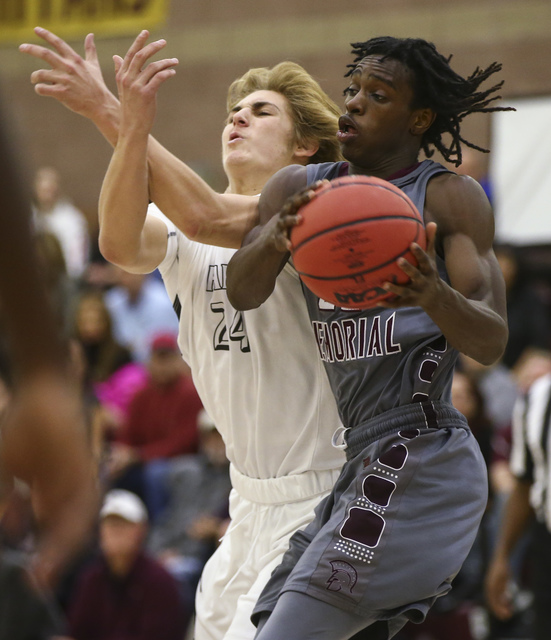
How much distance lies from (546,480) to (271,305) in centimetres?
318

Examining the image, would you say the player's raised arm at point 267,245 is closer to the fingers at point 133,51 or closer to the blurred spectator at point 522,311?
the fingers at point 133,51

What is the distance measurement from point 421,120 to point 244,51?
11.9 meters

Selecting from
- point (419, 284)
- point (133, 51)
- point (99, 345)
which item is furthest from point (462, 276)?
point (99, 345)

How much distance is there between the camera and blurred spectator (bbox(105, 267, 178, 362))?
10.4 metres

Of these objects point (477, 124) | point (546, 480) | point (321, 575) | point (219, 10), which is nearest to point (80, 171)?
point (219, 10)

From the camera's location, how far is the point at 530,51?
13453mm

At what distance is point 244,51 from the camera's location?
1482 centimetres

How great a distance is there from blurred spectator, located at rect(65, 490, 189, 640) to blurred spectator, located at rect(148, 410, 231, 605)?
373 mm

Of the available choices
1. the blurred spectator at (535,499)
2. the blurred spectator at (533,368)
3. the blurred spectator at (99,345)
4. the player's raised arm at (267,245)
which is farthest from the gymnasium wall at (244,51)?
the player's raised arm at (267,245)

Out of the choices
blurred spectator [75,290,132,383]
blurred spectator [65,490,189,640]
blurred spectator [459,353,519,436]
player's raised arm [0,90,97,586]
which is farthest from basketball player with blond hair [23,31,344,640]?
→ blurred spectator [75,290,132,383]

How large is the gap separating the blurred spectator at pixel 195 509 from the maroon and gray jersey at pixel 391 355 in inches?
172

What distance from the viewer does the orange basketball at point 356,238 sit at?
2.85 m

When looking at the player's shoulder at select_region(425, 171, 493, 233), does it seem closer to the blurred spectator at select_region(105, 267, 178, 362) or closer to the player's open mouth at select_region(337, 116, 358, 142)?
the player's open mouth at select_region(337, 116, 358, 142)

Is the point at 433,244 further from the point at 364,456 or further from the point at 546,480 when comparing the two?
the point at 546,480
